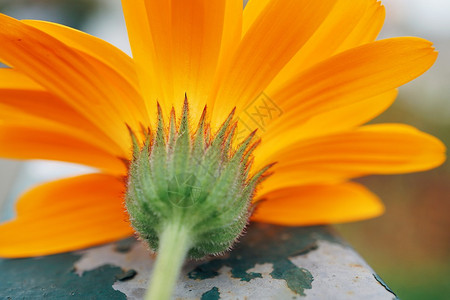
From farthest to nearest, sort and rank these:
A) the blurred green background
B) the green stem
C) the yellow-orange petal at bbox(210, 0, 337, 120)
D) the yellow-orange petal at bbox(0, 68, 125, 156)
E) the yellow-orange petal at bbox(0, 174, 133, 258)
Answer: the blurred green background
the yellow-orange petal at bbox(0, 174, 133, 258)
the yellow-orange petal at bbox(0, 68, 125, 156)
the yellow-orange petal at bbox(210, 0, 337, 120)
the green stem

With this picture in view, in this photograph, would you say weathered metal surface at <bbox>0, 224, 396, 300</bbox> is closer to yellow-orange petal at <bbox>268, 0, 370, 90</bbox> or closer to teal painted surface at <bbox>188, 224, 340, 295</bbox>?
teal painted surface at <bbox>188, 224, 340, 295</bbox>

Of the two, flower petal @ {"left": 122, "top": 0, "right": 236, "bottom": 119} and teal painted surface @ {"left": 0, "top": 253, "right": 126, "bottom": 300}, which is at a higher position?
flower petal @ {"left": 122, "top": 0, "right": 236, "bottom": 119}

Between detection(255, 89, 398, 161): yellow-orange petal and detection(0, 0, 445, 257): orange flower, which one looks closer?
detection(0, 0, 445, 257): orange flower

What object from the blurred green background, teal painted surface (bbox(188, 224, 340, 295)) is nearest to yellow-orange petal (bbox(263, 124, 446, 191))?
teal painted surface (bbox(188, 224, 340, 295))

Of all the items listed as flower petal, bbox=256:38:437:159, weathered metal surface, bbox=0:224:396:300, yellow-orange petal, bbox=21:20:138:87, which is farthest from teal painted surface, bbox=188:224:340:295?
yellow-orange petal, bbox=21:20:138:87

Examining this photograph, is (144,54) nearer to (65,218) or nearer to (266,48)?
(266,48)

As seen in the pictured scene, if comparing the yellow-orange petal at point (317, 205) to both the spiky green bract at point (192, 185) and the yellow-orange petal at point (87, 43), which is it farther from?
the yellow-orange petal at point (87, 43)

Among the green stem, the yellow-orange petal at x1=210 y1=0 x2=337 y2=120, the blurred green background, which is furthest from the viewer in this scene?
the blurred green background
